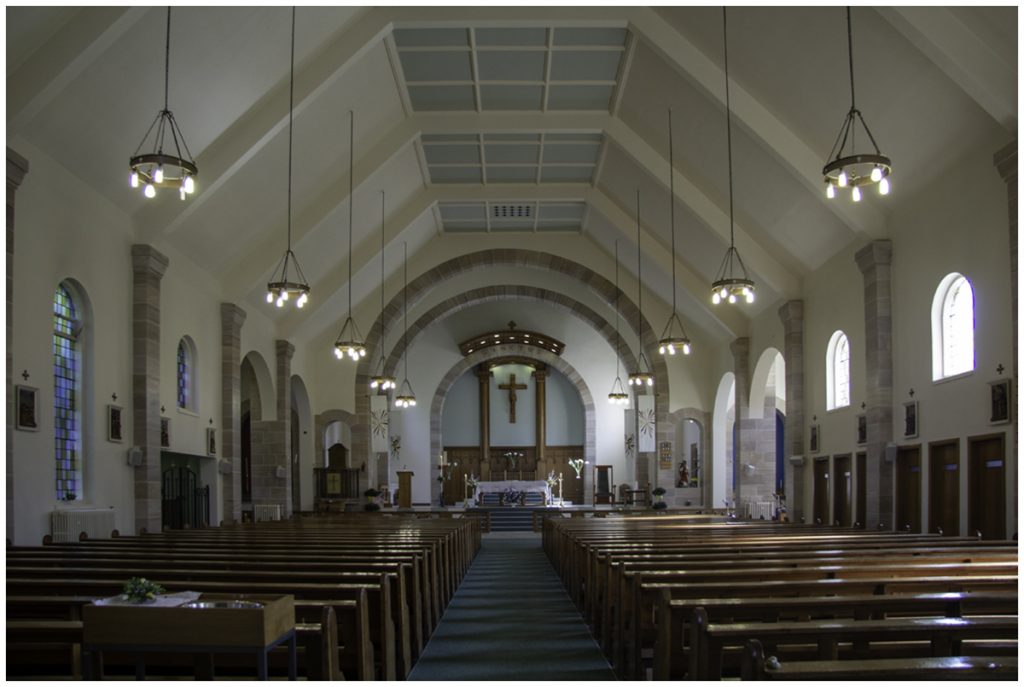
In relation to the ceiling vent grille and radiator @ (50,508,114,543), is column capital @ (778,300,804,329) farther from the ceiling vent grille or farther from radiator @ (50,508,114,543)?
radiator @ (50,508,114,543)

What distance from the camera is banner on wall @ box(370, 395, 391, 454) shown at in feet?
86.8

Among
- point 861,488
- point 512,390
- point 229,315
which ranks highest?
point 229,315

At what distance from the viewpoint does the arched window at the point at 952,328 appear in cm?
1263

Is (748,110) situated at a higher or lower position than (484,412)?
higher

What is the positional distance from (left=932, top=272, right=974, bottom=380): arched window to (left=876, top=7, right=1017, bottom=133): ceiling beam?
2.72 metres

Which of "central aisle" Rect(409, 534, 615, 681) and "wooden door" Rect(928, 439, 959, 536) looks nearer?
"central aisle" Rect(409, 534, 615, 681)

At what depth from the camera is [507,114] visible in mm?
18297

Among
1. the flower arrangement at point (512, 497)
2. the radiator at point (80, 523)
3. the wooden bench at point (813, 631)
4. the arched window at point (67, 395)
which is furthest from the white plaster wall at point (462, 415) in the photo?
the wooden bench at point (813, 631)

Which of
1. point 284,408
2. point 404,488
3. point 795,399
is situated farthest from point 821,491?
point 404,488

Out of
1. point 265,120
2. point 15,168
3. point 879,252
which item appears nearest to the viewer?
point 15,168

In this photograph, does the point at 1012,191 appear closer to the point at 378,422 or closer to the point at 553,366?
the point at 378,422

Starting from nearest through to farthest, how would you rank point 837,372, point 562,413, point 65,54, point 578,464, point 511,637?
point 511,637 → point 65,54 → point 837,372 → point 578,464 → point 562,413

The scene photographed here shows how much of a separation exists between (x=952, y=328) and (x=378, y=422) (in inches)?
652

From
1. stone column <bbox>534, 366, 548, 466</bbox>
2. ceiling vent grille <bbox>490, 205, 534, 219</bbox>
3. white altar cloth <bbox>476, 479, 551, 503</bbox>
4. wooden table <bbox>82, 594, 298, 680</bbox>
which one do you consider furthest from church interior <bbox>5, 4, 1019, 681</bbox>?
stone column <bbox>534, 366, 548, 466</bbox>
